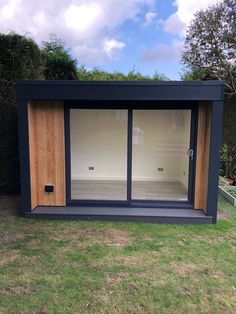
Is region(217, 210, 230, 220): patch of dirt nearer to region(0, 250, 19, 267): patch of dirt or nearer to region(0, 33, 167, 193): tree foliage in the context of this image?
region(0, 250, 19, 267): patch of dirt

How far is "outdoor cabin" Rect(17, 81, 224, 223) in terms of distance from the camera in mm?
4266

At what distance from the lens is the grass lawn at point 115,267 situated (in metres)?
2.48

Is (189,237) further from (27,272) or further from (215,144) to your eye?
(27,272)

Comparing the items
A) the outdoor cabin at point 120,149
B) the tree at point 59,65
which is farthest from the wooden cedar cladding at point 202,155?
the tree at point 59,65

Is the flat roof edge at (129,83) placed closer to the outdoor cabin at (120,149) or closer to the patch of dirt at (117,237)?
the outdoor cabin at (120,149)

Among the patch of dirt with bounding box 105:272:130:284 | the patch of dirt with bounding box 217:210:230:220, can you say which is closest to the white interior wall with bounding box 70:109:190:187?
the patch of dirt with bounding box 217:210:230:220

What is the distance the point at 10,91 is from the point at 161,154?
314 cm

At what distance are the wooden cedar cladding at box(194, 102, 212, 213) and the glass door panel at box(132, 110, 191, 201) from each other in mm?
192

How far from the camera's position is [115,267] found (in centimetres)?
307

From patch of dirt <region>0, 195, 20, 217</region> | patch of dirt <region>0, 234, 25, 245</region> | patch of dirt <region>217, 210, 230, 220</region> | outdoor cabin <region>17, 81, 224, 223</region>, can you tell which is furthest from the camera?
patch of dirt <region>0, 195, 20, 217</region>

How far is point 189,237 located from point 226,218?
1.07 m

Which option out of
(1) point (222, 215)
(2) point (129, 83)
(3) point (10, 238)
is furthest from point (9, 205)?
(1) point (222, 215)

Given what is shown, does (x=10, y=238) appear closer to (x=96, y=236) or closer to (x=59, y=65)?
(x=96, y=236)

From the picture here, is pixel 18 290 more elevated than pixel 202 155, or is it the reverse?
pixel 202 155
